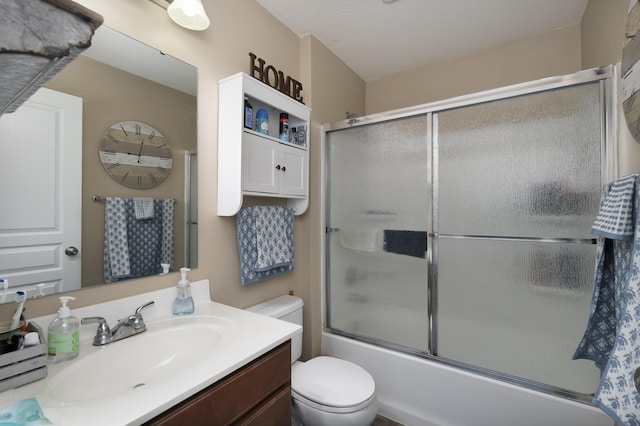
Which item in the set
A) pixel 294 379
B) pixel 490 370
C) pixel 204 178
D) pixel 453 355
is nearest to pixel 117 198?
pixel 204 178

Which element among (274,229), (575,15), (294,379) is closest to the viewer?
(294,379)

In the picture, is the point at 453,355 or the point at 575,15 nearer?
the point at 453,355

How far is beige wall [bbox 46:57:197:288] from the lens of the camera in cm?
97

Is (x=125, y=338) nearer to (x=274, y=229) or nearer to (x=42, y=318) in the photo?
(x=42, y=318)

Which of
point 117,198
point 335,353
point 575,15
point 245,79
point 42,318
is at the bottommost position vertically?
point 335,353

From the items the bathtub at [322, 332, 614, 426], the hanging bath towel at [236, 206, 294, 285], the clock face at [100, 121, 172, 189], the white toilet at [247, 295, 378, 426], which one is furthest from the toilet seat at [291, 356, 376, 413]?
the clock face at [100, 121, 172, 189]

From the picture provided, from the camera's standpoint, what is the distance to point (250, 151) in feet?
4.65

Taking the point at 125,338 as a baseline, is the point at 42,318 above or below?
above

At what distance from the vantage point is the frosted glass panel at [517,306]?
1342 mm

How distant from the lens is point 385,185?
1857mm

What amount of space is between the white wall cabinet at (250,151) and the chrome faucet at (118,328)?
22.5 inches

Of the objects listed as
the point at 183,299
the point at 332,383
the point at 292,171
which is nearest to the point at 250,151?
the point at 292,171

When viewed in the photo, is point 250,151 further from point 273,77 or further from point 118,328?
point 118,328

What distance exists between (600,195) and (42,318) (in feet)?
7.23
